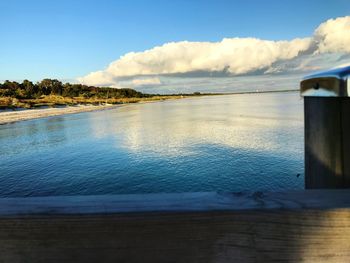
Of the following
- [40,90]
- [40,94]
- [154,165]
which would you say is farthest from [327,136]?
[40,90]

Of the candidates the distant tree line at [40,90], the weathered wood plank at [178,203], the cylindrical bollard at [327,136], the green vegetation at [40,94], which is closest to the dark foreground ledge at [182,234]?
the weathered wood plank at [178,203]

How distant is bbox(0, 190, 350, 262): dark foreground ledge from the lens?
1167 millimetres

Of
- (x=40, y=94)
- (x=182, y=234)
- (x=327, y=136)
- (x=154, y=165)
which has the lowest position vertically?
(x=154, y=165)

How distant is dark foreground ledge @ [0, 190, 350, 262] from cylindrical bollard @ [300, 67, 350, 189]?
Result: 85 centimetres

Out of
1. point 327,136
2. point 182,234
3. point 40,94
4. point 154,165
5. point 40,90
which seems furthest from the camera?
point 40,90

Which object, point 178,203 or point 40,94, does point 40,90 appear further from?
point 178,203

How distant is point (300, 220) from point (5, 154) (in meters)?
35.5

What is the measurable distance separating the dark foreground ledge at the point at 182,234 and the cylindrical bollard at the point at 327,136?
2.80 feet

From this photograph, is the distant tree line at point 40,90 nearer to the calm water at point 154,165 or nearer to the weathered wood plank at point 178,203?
the calm water at point 154,165

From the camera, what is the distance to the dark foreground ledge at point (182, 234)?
117 centimetres

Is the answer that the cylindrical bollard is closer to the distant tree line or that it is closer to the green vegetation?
the green vegetation

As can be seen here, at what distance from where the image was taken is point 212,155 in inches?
1076

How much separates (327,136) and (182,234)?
48.9 inches

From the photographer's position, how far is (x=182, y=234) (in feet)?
3.80
